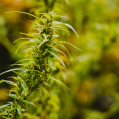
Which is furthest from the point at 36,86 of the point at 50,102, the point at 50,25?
the point at 50,102

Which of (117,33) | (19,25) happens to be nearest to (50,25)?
(117,33)

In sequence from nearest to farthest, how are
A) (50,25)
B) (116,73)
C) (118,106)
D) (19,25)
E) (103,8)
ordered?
(50,25) < (118,106) < (103,8) < (19,25) < (116,73)

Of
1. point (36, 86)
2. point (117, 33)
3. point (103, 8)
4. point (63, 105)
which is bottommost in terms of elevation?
point (36, 86)

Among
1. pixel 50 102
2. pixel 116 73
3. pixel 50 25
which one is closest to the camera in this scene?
pixel 50 25

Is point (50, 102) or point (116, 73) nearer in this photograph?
point (50, 102)

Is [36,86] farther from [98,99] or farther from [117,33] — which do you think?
[98,99]

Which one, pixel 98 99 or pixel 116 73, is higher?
pixel 116 73

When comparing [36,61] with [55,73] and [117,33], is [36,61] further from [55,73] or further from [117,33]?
[117,33]
